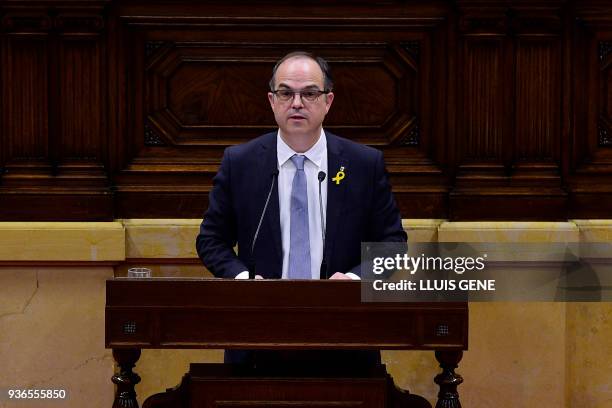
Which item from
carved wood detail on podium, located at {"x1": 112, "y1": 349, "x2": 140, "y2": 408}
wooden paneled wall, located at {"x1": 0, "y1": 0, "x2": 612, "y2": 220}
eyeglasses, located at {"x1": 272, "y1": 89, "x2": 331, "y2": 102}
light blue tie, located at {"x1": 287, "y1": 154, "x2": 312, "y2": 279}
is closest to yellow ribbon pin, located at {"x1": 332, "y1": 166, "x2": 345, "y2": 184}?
light blue tie, located at {"x1": 287, "y1": 154, "x2": 312, "y2": 279}

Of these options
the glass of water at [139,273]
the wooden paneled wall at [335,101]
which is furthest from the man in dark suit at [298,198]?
the wooden paneled wall at [335,101]

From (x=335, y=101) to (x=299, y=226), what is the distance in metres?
1.66

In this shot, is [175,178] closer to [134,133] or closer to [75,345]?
[134,133]

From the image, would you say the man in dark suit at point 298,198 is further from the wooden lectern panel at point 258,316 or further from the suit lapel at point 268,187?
the wooden lectern panel at point 258,316

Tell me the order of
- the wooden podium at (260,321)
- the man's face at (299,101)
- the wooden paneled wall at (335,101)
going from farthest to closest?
the wooden paneled wall at (335,101)
the man's face at (299,101)
the wooden podium at (260,321)

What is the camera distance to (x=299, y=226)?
132 inches

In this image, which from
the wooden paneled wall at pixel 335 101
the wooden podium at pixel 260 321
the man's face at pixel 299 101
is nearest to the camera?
the wooden podium at pixel 260 321

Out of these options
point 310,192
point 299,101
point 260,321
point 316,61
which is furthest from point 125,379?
point 316,61

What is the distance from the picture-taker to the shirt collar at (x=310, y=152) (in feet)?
11.1

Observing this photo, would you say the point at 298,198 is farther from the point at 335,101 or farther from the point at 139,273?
the point at 335,101

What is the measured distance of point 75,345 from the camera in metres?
A: 4.80

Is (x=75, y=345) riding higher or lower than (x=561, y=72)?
lower

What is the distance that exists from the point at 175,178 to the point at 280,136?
1.54 m

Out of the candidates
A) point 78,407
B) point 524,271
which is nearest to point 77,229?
point 78,407
